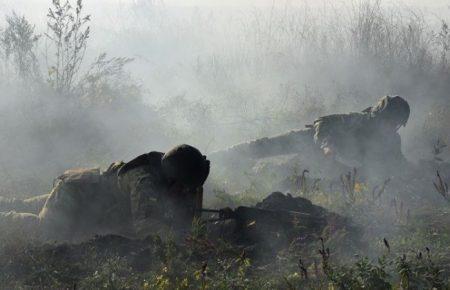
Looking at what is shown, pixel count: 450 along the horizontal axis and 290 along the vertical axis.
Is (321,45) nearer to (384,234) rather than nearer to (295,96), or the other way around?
(295,96)

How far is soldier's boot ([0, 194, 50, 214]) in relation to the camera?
6199 mm

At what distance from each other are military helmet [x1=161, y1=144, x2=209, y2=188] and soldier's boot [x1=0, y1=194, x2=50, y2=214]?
214 centimetres

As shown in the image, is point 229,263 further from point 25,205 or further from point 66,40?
point 66,40

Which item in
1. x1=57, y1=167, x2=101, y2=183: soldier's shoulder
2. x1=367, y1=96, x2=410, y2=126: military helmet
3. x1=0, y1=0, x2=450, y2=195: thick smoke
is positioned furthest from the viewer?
x1=0, y1=0, x2=450, y2=195: thick smoke

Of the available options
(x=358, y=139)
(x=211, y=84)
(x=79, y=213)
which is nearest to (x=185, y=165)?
(x=79, y=213)

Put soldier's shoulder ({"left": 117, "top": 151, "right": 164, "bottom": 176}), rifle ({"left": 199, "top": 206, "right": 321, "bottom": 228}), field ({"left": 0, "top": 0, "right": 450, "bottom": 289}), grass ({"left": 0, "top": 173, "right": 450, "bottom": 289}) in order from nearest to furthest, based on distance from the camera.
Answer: grass ({"left": 0, "top": 173, "right": 450, "bottom": 289})
field ({"left": 0, "top": 0, "right": 450, "bottom": 289})
soldier's shoulder ({"left": 117, "top": 151, "right": 164, "bottom": 176})
rifle ({"left": 199, "top": 206, "right": 321, "bottom": 228})

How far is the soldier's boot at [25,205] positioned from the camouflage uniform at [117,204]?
0.34m

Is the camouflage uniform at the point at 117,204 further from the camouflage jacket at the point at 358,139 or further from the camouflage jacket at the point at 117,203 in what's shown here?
the camouflage jacket at the point at 358,139

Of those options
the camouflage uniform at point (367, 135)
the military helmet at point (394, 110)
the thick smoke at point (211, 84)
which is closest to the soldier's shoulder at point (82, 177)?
the thick smoke at point (211, 84)

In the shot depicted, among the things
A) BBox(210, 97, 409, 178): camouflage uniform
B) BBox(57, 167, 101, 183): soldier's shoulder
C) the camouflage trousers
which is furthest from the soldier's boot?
BBox(210, 97, 409, 178): camouflage uniform

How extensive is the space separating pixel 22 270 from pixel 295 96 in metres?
8.87

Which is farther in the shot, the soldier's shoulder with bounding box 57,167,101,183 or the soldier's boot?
the soldier's boot

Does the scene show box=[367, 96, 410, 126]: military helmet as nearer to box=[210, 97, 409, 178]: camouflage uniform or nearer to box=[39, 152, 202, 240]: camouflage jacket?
box=[210, 97, 409, 178]: camouflage uniform

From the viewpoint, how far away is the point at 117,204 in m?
5.37
